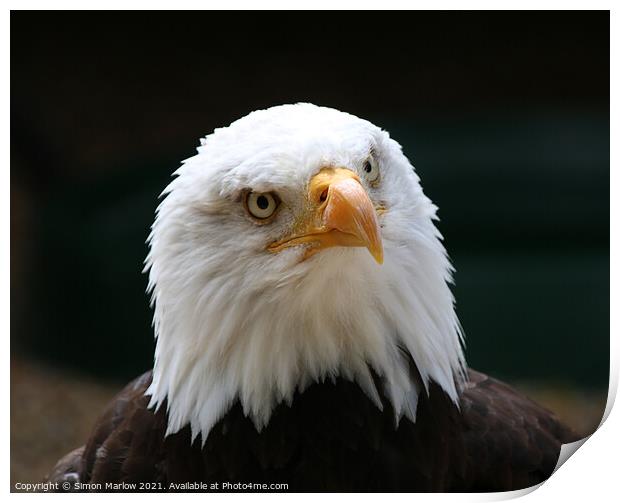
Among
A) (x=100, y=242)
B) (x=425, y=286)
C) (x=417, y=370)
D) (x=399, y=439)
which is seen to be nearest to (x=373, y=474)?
(x=399, y=439)

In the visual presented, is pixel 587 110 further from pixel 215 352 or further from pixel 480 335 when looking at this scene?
pixel 215 352

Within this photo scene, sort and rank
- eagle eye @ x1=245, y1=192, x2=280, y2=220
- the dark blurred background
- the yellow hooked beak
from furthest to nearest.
→ the dark blurred background → eagle eye @ x1=245, y1=192, x2=280, y2=220 → the yellow hooked beak

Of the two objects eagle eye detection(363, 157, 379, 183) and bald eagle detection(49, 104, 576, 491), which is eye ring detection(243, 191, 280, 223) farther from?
eagle eye detection(363, 157, 379, 183)

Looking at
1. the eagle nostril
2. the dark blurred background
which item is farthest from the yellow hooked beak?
the dark blurred background

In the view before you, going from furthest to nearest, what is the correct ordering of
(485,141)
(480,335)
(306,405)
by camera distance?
1. (480,335)
2. (485,141)
3. (306,405)

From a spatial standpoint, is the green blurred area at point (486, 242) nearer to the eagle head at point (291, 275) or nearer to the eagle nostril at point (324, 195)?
the eagle head at point (291, 275)

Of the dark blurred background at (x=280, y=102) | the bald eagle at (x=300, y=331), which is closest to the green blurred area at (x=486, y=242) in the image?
the dark blurred background at (x=280, y=102)

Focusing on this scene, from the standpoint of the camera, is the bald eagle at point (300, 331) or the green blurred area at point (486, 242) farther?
the green blurred area at point (486, 242)
